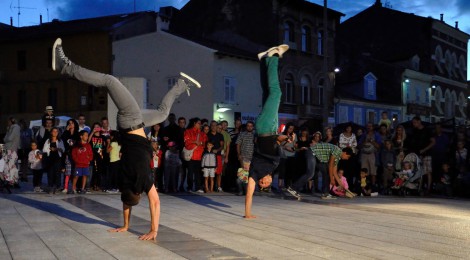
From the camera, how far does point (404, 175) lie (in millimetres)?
Answer: 14695

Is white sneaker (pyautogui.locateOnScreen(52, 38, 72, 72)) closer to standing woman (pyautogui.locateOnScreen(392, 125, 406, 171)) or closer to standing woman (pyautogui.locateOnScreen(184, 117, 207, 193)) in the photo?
standing woman (pyautogui.locateOnScreen(184, 117, 207, 193))

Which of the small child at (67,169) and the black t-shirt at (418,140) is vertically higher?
the black t-shirt at (418,140)

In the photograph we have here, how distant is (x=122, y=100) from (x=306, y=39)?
35640 millimetres

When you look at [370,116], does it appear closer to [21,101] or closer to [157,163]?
[21,101]

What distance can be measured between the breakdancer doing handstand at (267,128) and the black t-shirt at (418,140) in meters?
6.93

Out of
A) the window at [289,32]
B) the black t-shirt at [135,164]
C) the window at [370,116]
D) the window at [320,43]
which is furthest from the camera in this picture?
the window at [370,116]

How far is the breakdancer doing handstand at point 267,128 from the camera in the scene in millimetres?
8797

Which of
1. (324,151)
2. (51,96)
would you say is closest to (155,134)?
(324,151)

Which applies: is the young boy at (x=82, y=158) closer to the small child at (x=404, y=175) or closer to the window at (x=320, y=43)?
the small child at (x=404, y=175)

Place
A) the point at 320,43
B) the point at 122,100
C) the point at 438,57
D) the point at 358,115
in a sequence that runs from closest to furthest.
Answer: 1. the point at 122,100
2. the point at 320,43
3. the point at 358,115
4. the point at 438,57

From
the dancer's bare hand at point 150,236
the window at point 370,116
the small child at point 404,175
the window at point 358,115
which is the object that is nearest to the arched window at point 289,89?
the window at point 358,115

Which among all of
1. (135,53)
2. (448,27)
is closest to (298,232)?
(135,53)

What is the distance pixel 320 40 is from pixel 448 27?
17222 mm

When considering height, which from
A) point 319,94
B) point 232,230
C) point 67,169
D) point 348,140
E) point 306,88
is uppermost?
point 306,88
